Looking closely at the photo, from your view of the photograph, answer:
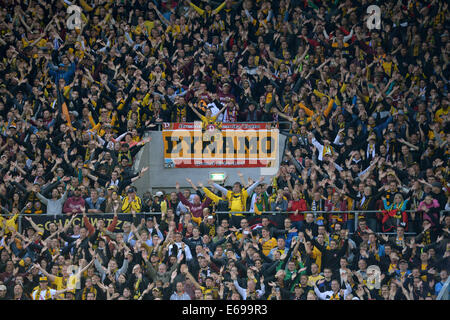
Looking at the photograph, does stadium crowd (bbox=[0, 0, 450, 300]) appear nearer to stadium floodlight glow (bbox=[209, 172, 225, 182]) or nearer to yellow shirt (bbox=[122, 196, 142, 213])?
yellow shirt (bbox=[122, 196, 142, 213])

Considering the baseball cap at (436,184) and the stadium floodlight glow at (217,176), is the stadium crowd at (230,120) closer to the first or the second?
the baseball cap at (436,184)

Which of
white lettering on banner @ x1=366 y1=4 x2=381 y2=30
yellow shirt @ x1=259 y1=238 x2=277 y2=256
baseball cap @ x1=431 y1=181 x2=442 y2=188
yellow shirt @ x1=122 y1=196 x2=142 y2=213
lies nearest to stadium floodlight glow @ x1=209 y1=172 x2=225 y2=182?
yellow shirt @ x1=122 y1=196 x2=142 y2=213

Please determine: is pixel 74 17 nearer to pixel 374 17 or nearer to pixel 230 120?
pixel 230 120

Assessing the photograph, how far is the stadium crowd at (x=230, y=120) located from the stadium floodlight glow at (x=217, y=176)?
0.24m

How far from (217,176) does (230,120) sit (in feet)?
4.21

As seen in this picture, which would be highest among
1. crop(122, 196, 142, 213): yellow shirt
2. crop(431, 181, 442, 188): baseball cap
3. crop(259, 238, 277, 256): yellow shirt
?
crop(431, 181, 442, 188): baseball cap

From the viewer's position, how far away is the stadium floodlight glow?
16.4 meters

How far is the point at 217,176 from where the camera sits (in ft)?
54.0

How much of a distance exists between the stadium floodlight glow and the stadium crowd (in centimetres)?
24

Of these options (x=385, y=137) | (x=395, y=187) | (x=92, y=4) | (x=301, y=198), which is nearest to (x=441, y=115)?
(x=385, y=137)

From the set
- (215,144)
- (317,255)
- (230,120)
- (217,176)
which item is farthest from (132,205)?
(317,255)

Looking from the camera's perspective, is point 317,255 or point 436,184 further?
point 436,184

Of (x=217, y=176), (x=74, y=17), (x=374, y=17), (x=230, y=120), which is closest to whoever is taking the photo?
(x=217, y=176)

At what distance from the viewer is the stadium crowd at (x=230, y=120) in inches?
540
